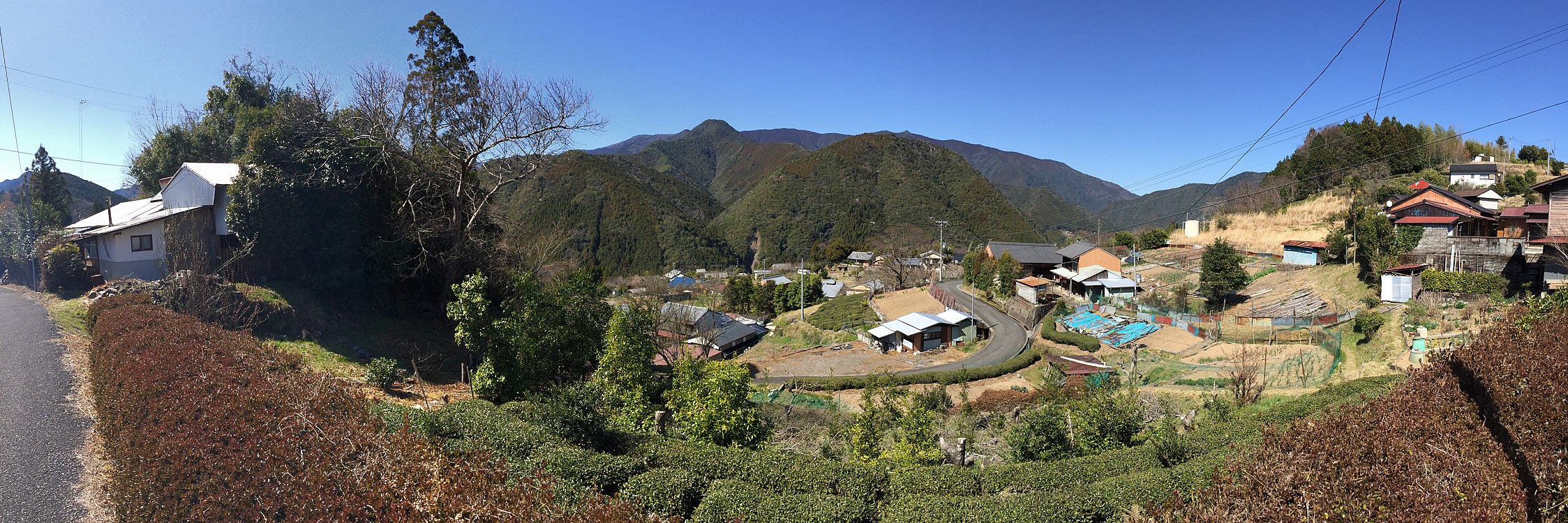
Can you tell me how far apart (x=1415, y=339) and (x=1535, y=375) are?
10.8 meters

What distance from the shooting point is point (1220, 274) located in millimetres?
26234

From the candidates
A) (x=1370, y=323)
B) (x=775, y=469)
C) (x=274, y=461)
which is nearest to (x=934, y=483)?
(x=775, y=469)

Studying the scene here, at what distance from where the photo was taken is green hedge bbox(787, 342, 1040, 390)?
21844 millimetres

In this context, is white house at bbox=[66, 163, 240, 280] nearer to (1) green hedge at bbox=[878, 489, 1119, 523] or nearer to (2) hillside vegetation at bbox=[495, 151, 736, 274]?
(1) green hedge at bbox=[878, 489, 1119, 523]

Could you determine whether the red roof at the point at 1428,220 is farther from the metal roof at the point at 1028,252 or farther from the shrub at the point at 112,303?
the shrub at the point at 112,303

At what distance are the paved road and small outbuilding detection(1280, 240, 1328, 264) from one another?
42.6 meters

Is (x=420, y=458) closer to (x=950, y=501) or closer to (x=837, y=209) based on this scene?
(x=950, y=501)

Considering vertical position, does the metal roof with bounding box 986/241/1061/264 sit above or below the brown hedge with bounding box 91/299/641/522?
above

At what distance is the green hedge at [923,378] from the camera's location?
2184 centimetres

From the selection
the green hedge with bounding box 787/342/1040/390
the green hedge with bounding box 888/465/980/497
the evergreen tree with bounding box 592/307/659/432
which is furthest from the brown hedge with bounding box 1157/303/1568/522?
the green hedge with bounding box 787/342/1040/390

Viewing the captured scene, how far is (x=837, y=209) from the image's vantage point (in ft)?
308

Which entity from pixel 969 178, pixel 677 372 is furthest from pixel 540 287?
pixel 969 178

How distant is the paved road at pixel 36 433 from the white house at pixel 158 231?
5037 mm

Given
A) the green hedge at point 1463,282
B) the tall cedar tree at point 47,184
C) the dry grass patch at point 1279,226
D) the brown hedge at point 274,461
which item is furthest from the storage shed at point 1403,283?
the tall cedar tree at point 47,184
